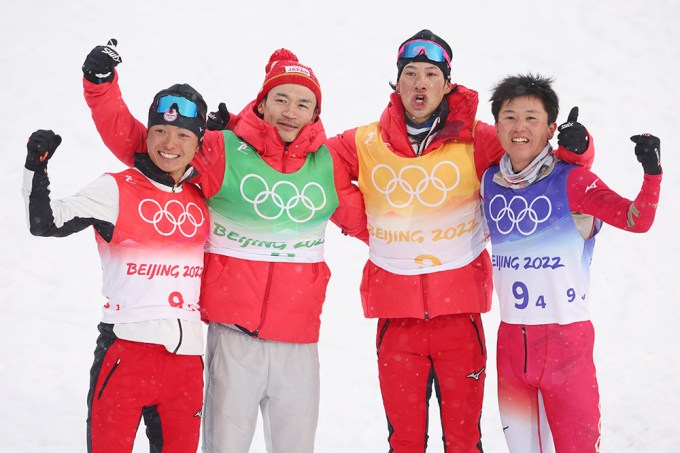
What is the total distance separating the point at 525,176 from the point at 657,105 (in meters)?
7.58

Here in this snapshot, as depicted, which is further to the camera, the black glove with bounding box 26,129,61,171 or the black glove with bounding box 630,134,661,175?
the black glove with bounding box 630,134,661,175

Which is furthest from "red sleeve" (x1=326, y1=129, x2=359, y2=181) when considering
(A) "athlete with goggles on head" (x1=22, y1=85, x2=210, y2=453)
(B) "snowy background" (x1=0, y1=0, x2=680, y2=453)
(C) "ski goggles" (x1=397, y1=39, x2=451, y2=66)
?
(B) "snowy background" (x1=0, y1=0, x2=680, y2=453)

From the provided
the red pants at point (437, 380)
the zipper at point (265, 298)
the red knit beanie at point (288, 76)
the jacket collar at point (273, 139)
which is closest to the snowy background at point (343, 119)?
the red pants at point (437, 380)

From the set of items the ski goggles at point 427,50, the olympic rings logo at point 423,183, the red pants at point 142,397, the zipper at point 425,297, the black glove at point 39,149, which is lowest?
the red pants at point 142,397

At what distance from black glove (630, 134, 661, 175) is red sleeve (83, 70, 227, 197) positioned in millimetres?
1945

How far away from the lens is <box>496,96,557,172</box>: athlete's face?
3.71m

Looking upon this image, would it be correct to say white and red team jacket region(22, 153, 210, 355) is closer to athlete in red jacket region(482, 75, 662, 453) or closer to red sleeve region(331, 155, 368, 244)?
red sleeve region(331, 155, 368, 244)

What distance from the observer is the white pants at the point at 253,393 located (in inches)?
148

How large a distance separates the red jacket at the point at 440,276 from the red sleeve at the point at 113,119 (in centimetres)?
104

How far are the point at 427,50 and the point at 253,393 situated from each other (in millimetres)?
1954

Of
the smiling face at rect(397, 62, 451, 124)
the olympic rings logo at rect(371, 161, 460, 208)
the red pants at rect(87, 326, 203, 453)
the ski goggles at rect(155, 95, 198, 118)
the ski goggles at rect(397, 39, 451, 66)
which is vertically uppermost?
the ski goggles at rect(397, 39, 451, 66)

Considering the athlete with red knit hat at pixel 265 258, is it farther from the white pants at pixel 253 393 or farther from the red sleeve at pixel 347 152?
the red sleeve at pixel 347 152

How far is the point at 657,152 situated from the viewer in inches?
130

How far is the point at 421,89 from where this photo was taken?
13.1 ft
